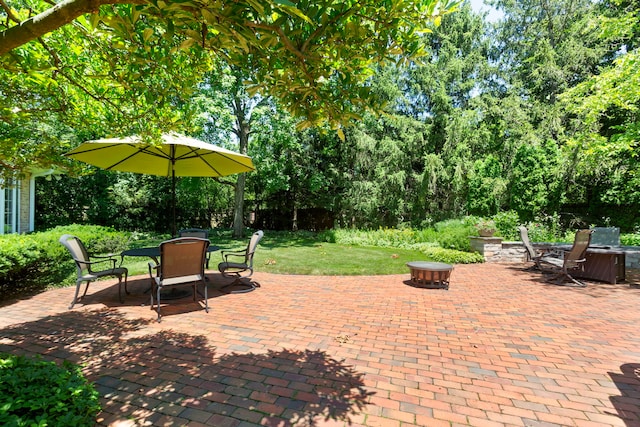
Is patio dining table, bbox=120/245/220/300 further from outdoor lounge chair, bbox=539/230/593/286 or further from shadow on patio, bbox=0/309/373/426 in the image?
outdoor lounge chair, bbox=539/230/593/286

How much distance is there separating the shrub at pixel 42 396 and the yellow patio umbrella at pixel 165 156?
2952 millimetres

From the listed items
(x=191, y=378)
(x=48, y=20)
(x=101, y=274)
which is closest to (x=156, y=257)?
(x=101, y=274)

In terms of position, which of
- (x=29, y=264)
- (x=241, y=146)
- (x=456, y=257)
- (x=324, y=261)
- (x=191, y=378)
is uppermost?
(x=241, y=146)

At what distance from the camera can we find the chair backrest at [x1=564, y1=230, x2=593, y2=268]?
6.74m

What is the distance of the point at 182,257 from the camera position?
4574 mm

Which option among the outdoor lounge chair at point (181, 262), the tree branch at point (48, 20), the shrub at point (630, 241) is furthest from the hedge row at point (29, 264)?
the shrub at point (630, 241)

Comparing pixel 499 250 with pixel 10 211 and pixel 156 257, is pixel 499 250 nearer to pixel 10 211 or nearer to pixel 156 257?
pixel 156 257

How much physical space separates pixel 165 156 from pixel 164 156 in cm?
2

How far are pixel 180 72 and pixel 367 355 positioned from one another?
385 centimetres

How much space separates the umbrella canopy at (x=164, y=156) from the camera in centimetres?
478

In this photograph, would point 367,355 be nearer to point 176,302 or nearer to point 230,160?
point 176,302

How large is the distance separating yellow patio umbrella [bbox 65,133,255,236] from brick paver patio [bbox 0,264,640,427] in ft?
7.48

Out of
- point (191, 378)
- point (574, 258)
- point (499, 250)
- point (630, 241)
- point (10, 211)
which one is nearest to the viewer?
point (191, 378)

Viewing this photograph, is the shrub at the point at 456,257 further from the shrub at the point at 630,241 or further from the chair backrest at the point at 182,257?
the chair backrest at the point at 182,257
